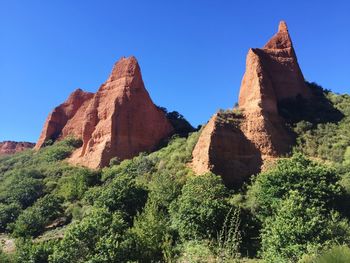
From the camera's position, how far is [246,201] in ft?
110

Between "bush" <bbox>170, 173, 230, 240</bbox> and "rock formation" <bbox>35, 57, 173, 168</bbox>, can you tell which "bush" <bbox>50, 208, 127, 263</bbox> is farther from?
"rock formation" <bbox>35, 57, 173, 168</bbox>

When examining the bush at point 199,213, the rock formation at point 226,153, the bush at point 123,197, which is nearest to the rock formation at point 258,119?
the rock formation at point 226,153

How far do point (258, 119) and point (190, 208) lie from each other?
1538 cm

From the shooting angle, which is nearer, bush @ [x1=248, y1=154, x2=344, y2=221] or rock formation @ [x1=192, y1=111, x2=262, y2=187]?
bush @ [x1=248, y1=154, x2=344, y2=221]

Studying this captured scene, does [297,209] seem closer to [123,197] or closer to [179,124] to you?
[123,197]

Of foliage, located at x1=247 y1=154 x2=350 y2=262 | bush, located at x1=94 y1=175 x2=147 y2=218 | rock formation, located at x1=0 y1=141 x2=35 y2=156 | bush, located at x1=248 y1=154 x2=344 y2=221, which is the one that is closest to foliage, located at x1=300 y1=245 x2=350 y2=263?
foliage, located at x1=247 y1=154 x2=350 y2=262

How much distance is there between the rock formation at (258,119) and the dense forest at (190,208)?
1.73 m

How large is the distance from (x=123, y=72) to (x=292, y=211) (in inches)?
1580

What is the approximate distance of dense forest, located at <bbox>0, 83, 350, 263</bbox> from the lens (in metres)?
22.9

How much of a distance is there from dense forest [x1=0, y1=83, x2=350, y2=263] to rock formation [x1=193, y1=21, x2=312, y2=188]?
1.73m

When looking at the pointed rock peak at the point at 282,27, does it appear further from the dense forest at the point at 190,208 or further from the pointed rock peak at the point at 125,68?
the pointed rock peak at the point at 125,68

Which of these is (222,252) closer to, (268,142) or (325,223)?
(325,223)

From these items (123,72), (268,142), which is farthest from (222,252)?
(123,72)

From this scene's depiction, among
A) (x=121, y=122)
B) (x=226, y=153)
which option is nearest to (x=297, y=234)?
(x=226, y=153)
